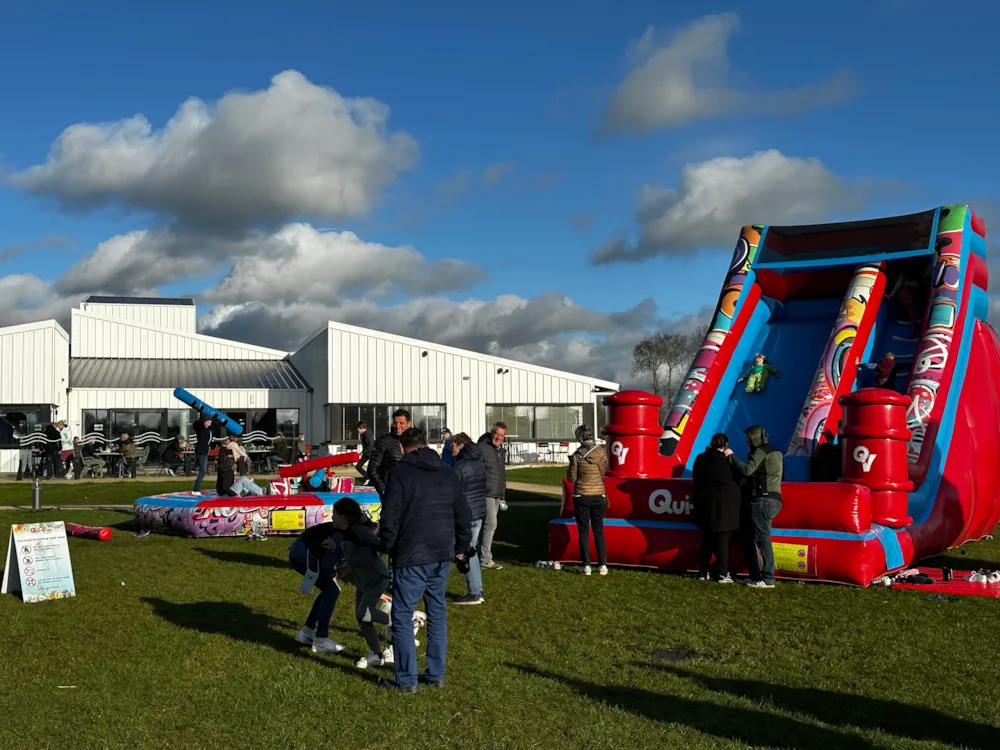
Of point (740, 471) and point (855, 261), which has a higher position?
point (855, 261)

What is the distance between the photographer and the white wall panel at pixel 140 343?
35094mm

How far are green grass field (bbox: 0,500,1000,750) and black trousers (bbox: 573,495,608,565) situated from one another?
65 cm

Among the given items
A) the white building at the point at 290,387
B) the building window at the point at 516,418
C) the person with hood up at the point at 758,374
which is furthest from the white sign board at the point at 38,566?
the building window at the point at 516,418

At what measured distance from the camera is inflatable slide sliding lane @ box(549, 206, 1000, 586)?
10141mm

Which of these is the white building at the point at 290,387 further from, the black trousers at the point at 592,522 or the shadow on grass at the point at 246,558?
the black trousers at the point at 592,522

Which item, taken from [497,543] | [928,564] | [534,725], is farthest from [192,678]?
[928,564]

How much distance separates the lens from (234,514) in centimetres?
1411

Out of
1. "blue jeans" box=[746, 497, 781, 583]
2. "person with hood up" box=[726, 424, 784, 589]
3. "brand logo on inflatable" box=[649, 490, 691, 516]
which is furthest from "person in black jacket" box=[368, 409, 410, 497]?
"blue jeans" box=[746, 497, 781, 583]

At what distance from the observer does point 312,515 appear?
14.4m

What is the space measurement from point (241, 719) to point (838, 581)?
21.4 ft

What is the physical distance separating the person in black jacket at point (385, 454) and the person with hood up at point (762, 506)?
3.54 metres

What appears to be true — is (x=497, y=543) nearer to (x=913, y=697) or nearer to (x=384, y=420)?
(x=913, y=697)

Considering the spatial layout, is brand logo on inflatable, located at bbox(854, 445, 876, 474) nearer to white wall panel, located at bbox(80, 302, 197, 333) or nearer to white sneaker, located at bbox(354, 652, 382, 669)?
white sneaker, located at bbox(354, 652, 382, 669)

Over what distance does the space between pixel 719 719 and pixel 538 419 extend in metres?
28.8
